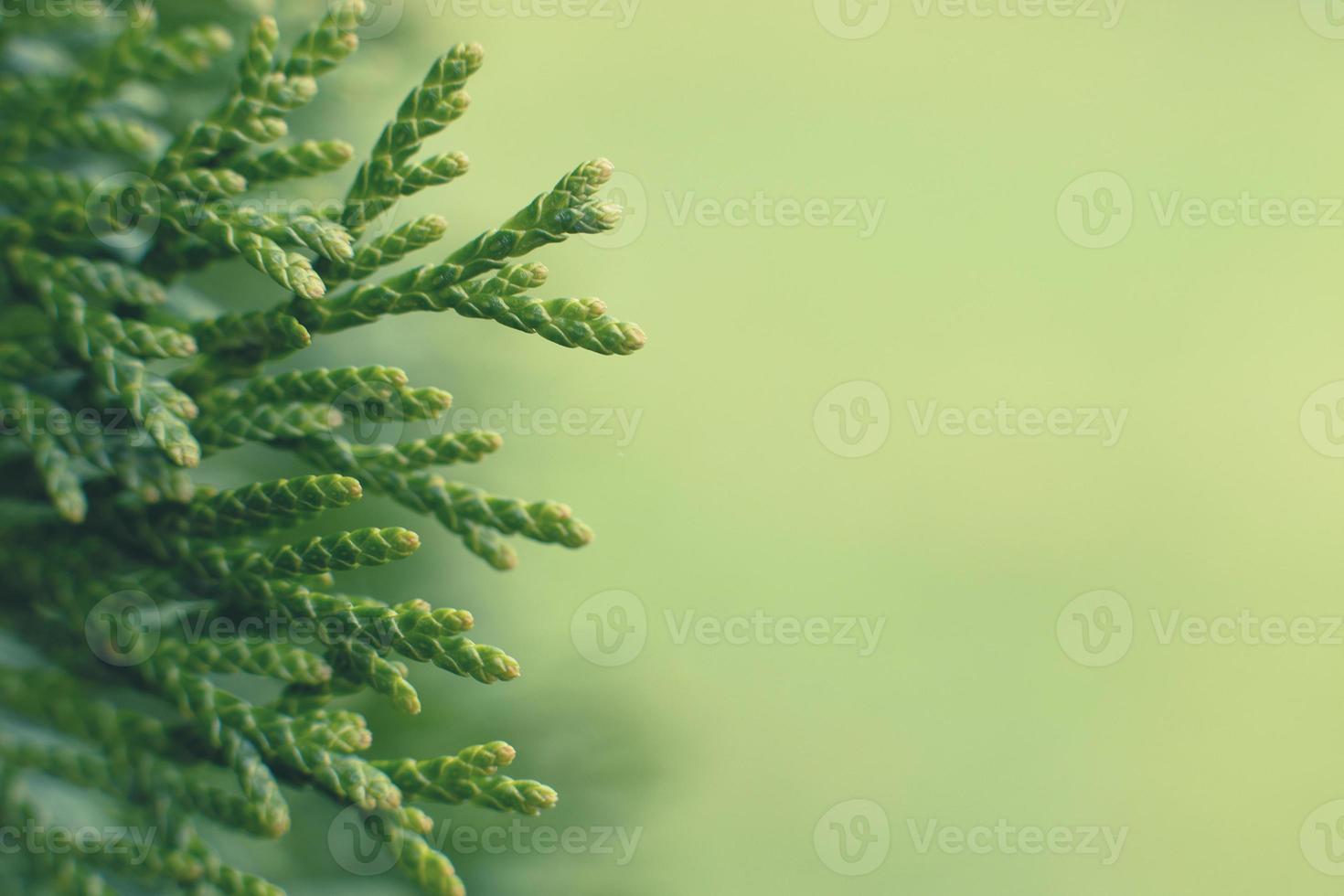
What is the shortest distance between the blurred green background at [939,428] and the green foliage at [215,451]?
1.60ft

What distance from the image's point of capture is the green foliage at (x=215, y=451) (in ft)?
1.55

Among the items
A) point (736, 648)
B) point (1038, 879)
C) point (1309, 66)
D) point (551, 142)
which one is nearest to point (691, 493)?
point (736, 648)

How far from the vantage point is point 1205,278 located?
122cm

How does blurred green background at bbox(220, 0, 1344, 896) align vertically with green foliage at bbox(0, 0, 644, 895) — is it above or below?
above

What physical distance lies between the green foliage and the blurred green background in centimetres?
49

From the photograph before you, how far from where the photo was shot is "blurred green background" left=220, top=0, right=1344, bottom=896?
109cm

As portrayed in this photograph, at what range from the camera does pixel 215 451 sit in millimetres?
525

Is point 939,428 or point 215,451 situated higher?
point 939,428

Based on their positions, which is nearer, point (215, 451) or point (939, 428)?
point (215, 451)

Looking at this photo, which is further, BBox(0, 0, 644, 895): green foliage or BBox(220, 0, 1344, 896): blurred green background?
BBox(220, 0, 1344, 896): blurred green background

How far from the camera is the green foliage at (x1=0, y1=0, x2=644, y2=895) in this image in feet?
1.55

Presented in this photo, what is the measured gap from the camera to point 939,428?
1172 millimetres

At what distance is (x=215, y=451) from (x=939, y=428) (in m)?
0.86

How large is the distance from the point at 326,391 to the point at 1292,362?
3.90 ft
